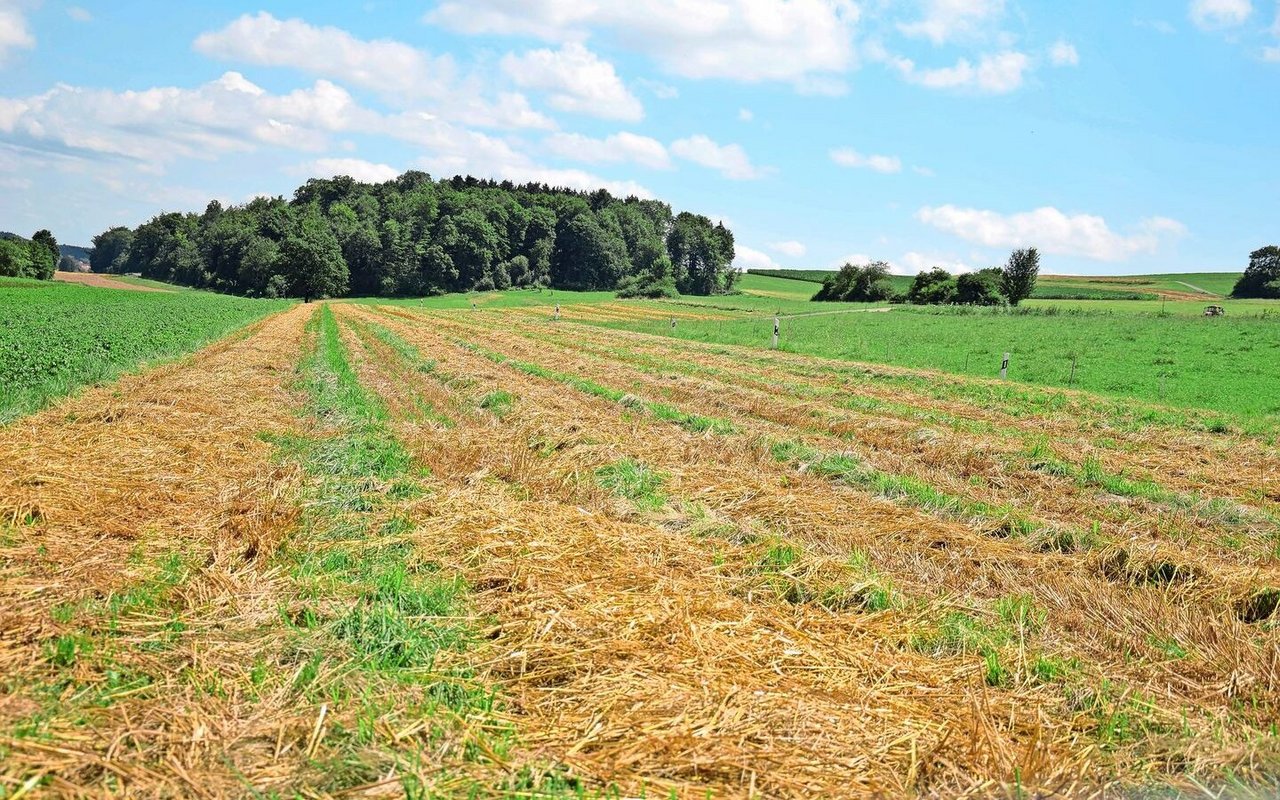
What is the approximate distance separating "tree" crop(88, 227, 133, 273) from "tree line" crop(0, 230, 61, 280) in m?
65.3

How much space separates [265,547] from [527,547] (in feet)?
6.10

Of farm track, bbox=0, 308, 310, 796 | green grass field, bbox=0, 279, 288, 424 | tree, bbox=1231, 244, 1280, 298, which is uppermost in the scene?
tree, bbox=1231, 244, 1280, 298

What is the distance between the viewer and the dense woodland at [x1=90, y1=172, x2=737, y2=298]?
314 ft

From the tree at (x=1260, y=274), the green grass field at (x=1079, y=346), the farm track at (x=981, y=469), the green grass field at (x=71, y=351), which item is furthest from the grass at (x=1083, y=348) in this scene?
the tree at (x=1260, y=274)

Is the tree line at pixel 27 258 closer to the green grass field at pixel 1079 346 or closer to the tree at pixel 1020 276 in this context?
the green grass field at pixel 1079 346

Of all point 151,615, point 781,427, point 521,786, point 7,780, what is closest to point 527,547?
point 151,615

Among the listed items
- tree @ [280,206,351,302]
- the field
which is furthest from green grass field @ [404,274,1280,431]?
tree @ [280,206,351,302]

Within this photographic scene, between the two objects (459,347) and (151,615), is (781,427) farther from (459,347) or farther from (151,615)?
(459,347)

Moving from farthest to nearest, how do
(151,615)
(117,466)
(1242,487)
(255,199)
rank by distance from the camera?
(255,199) → (1242,487) → (117,466) → (151,615)

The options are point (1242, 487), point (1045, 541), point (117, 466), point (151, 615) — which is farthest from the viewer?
point (1242, 487)

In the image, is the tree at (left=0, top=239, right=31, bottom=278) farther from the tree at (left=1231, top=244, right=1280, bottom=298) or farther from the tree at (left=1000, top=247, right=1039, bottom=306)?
the tree at (left=1231, top=244, right=1280, bottom=298)

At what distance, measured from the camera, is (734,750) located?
123 inches

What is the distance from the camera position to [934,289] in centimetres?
7881

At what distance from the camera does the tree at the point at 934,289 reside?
3071 inches
